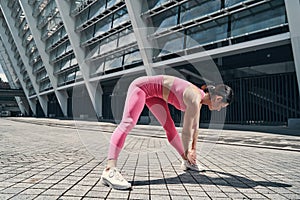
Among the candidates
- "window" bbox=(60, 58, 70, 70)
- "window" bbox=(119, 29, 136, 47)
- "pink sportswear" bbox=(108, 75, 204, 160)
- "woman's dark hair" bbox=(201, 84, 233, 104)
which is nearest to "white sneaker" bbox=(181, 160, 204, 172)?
"pink sportswear" bbox=(108, 75, 204, 160)

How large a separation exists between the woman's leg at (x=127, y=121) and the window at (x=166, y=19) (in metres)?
16.8

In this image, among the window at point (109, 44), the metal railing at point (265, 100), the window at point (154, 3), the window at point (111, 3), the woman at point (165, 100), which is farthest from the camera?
the window at point (109, 44)

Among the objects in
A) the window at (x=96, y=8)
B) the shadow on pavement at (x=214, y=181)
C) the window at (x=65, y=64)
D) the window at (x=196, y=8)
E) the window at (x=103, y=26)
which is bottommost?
the shadow on pavement at (x=214, y=181)

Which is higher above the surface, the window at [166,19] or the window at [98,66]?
the window at [166,19]

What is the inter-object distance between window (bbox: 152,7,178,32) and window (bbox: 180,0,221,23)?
0.66 metres

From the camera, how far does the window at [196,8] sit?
55.7 feet

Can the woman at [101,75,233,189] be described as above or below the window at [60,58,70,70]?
below

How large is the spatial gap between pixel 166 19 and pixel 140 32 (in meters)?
2.28

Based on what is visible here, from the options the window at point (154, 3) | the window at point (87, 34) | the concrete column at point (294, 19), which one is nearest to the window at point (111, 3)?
the window at point (154, 3)

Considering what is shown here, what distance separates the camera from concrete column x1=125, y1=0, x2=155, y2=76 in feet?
66.2

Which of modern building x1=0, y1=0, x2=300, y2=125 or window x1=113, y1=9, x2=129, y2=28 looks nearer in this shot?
modern building x1=0, y1=0, x2=300, y2=125

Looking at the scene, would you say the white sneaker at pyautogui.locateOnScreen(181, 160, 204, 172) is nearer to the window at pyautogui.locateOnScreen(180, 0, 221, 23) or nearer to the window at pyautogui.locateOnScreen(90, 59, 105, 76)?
the window at pyautogui.locateOnScreen(180, 0, 221, 23)

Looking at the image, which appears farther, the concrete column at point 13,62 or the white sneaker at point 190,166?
the concrete column at point 13,62

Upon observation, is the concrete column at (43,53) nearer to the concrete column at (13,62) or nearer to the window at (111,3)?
the window at (111,3)
